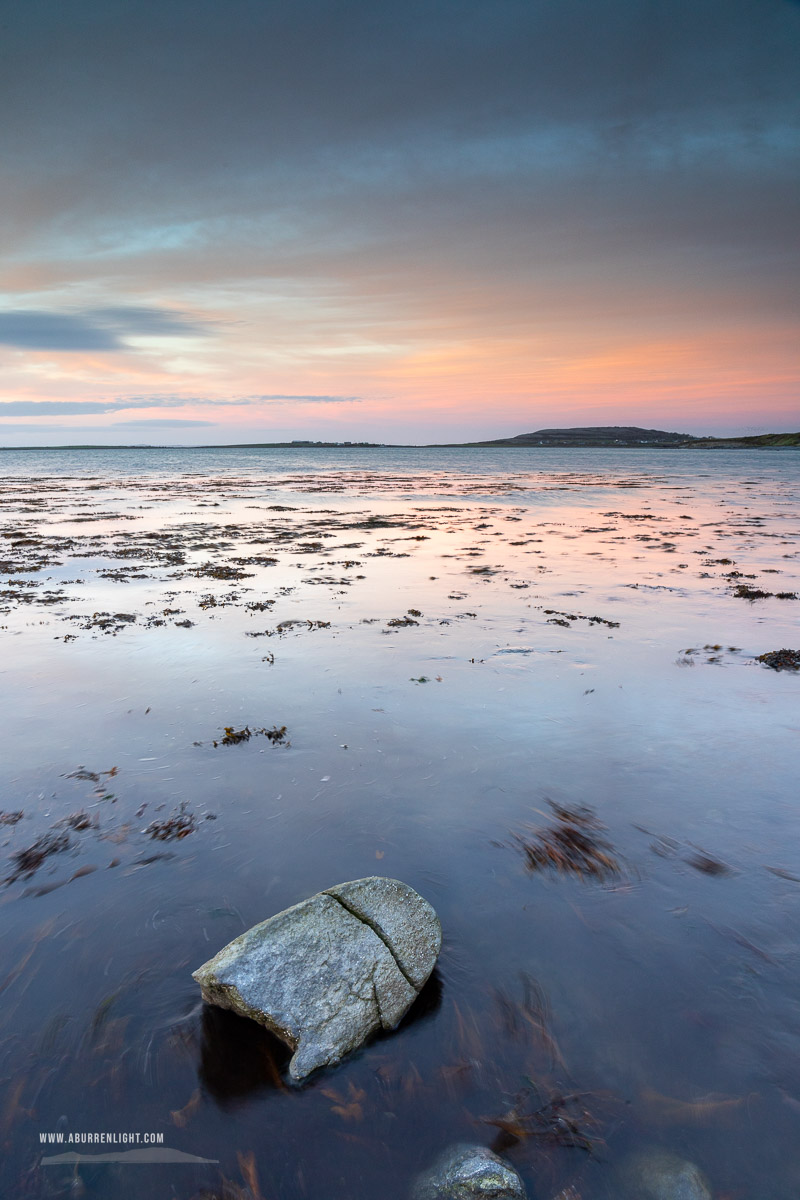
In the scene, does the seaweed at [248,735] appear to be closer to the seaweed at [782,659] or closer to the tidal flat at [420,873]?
the tidal flat at [420,873]

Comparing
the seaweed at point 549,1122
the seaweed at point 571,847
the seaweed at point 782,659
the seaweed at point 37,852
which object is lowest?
the seaweed at point 549,1122

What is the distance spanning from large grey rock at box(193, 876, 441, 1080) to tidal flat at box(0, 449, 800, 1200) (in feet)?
0.53

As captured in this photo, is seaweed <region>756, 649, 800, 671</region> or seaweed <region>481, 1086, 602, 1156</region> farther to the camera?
seaweed <region>756, 649, 800, 671</region>

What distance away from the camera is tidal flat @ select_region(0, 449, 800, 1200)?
3.33 meters

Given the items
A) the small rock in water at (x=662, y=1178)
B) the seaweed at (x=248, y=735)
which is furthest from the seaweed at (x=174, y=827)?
the small rock in water at (x=662, y=1178)

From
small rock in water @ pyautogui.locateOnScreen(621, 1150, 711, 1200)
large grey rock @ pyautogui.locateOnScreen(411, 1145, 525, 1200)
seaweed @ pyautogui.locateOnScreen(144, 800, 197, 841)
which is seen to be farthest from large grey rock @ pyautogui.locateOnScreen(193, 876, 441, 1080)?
seaweed @ pyautogui.locateOnScreen(144, 800, 197, 841)

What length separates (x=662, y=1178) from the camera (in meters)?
3.11

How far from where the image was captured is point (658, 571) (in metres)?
17.0

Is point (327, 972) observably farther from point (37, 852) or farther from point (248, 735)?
point (248, 735)

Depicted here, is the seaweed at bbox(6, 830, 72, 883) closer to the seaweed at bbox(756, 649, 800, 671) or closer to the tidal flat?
the tidal flat

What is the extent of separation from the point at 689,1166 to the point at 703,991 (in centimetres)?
117

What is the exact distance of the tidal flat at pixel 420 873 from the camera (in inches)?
131

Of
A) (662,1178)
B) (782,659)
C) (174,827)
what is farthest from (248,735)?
(782,659)

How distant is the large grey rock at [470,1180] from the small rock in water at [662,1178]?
1.95ft
